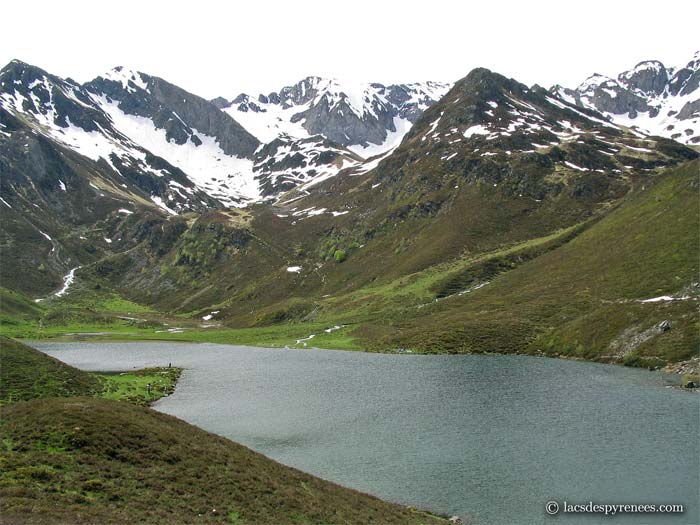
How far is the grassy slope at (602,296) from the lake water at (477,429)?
10.8m

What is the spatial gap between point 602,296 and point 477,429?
72033 mm

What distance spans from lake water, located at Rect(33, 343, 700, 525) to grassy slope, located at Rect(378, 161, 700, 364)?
10.8 meters

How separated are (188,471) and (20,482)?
945cm

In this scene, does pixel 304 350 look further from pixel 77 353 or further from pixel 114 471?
pixel 114 471

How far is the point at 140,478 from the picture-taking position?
3147 cm

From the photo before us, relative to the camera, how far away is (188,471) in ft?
111

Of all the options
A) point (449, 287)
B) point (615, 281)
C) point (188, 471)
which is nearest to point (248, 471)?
point (188, 471)

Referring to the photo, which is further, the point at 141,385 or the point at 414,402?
the point at 141,385

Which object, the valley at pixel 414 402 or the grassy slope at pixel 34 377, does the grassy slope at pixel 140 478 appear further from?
the grassy slope at pixel 34 377

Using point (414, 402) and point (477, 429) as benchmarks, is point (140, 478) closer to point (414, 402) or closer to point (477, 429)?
point (477, 429)

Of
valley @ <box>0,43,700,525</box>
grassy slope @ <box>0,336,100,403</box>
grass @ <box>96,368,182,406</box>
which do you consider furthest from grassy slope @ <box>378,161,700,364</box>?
grassy slope @ <box>0,336,100,403</box>

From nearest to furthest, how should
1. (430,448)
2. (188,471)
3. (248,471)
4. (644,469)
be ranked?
(188,471) → (248,471) → (644,469) → (430,448)

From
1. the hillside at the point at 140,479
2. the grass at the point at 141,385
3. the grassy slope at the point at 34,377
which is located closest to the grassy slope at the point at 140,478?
the hillside at the point at 140,479

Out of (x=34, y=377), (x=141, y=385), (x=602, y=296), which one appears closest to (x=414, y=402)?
(x=141, y=385)
